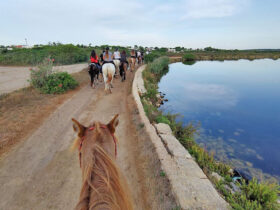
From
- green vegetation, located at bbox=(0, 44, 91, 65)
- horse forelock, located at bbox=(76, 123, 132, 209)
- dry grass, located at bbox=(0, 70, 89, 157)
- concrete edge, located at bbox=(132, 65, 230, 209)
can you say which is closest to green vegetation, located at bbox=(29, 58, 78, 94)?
dry grass, located at bbox=(0, 70, 89, 157)

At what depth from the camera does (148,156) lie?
338 cm

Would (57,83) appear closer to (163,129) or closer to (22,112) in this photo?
(22,112)

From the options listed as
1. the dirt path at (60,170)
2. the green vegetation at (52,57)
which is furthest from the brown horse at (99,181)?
the green vegetation at (52,57)

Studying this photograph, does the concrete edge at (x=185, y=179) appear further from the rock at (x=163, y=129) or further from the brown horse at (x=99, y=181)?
the brown horse at (x=99, y=181)

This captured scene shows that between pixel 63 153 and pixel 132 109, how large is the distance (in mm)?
3059

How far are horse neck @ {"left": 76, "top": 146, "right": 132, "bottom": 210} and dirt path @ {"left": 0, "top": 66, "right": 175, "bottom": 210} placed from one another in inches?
60.4

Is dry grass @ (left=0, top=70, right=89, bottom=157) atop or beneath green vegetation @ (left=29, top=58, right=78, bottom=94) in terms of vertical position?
beneath

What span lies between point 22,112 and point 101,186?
6.05 m

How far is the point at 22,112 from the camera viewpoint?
5.50m

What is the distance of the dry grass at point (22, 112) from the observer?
412 cm

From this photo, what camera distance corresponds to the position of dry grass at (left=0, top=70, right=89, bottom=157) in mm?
4121

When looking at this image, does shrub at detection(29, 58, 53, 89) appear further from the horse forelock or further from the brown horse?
the horse forelock

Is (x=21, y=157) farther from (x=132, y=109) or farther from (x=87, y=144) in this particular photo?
(x=132, y=109)

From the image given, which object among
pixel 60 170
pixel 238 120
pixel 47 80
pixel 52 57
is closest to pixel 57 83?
pixel 47 80
